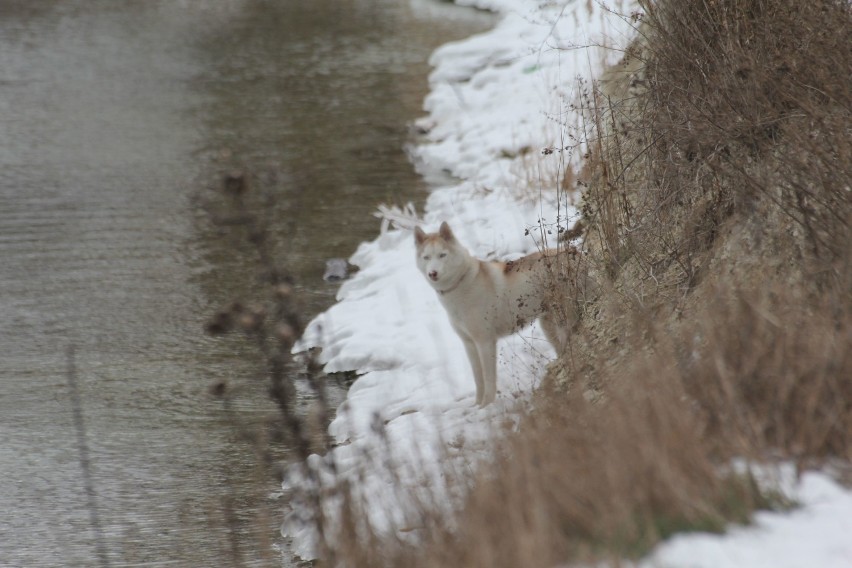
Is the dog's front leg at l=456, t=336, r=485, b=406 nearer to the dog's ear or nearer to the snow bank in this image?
the dog's ear

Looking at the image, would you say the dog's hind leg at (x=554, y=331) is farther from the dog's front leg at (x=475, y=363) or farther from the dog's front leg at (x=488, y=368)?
the dog's front leg at (x=475, y=363)

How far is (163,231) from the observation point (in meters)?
11.4

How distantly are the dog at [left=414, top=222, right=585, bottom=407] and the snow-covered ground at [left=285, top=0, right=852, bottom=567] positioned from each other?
0.18 m

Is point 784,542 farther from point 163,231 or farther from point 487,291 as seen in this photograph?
point 163,231

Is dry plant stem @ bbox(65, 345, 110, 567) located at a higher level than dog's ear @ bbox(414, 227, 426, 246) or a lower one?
lower

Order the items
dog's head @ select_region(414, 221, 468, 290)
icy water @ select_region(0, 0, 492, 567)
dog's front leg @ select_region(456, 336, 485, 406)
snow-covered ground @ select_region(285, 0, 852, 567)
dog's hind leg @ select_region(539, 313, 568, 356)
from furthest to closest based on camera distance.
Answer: dog's head @ select_region(414, 221, 468, 290)
dog's front leg @ select_region(456, 336, 485, 406)
dog's hind leg @ select_region(539, 313, 568, 356)
icy water @ select_region(0, 0, 492, 567)
snow-covered ground @ select_region(285, 0, 852, 567)

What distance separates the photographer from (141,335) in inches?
342

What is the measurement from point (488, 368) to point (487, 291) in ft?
1.75

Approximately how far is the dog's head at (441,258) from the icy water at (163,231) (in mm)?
1014

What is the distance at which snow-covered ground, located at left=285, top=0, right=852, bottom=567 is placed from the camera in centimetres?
356

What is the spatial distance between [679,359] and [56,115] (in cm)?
1429

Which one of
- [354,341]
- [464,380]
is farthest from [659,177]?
[354,341]

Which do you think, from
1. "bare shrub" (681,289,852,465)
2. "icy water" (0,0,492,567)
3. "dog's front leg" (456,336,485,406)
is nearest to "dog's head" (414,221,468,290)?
"dog's front leg" (456,336,485,406)

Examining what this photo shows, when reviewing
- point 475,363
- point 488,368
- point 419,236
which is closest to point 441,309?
point 419,236
